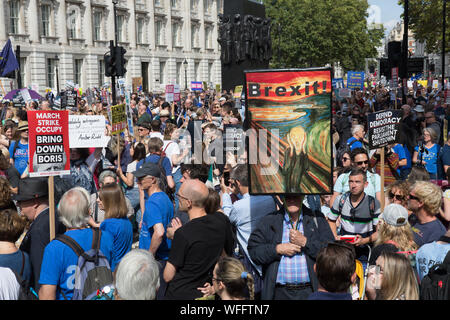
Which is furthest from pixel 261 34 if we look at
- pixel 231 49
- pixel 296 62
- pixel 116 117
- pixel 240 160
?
pixel 296 62

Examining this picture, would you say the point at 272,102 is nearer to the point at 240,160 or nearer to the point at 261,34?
the point at 240,160

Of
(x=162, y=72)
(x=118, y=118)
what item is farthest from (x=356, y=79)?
(x=162, y=72)

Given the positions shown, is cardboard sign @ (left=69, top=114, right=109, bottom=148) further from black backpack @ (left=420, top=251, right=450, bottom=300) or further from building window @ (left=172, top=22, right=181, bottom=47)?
building window @ (left=172, top=22, right=181, bottom=47)

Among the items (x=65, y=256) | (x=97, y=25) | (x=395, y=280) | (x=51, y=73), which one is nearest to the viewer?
(x=395, y=280)

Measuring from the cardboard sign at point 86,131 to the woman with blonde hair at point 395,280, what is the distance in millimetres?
4983

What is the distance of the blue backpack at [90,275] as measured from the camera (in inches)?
141

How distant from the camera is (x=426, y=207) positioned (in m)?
4.74

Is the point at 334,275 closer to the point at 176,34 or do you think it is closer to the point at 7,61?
the point at 7,61

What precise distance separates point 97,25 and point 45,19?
5636 mm

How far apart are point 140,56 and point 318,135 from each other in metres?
47.2

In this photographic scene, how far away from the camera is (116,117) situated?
366 inches

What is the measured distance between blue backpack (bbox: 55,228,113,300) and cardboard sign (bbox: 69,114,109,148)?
3.86 meters

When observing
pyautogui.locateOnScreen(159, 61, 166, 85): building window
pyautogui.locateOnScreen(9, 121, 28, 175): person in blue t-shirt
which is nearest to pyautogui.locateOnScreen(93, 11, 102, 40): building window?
pyautogui.locateOnScreen(159, 61, 166, 85): building window

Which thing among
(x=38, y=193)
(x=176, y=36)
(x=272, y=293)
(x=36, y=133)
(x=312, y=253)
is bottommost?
(x=272, y=293)
